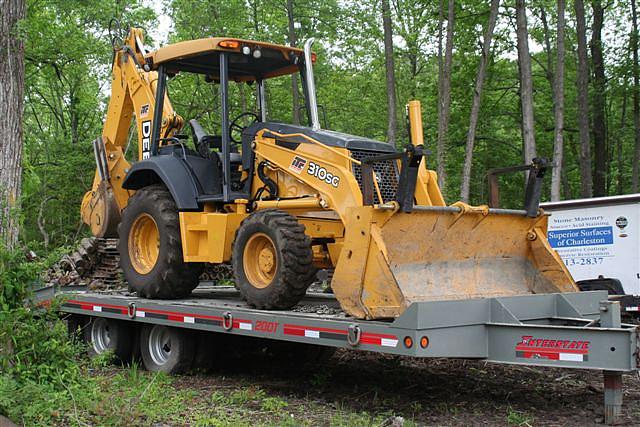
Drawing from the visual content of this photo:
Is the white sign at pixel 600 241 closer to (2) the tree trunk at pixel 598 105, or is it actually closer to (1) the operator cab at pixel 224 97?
(1) the operator cab at pixel 224 97

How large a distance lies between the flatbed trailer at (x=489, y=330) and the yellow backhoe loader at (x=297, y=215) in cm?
27

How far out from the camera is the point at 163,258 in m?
8.70

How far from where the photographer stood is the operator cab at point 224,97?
848cm

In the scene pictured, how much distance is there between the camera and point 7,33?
31.8 feet

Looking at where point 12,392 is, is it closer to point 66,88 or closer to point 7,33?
point 7,33

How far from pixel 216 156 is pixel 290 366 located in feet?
9.12

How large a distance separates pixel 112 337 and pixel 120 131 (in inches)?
123

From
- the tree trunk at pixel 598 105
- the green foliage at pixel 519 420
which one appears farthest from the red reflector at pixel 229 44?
the tree trunk at pixel 598 105

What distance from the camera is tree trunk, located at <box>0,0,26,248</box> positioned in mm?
9516

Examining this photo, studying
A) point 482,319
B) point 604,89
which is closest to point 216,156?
point 482,319

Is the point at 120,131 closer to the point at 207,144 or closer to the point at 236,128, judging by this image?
the point at 207,144

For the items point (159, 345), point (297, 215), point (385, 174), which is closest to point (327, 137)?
point (385, 174)

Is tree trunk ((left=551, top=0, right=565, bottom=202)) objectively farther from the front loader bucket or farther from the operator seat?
the operator seat

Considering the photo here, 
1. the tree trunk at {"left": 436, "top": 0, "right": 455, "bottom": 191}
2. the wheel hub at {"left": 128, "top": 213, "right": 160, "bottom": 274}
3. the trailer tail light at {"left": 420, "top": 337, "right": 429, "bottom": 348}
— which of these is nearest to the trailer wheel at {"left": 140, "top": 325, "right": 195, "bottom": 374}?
the wheel hub at {"left": 128, "top": 213, "right": 160, "bottom": 274}
